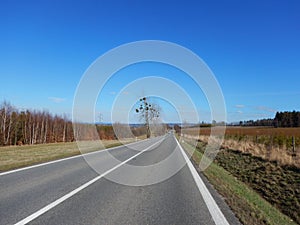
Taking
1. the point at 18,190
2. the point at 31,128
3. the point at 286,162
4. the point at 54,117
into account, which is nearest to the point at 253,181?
the point at 286,162

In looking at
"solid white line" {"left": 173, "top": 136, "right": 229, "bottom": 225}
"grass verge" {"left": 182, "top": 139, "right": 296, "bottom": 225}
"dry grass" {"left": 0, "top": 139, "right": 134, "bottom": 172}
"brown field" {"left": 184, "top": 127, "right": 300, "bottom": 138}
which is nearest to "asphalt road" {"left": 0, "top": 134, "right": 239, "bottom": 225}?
"solid white line" {"left": 173, "top": 136, "right": 229, "bottom": 225}

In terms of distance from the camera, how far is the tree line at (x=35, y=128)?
36656 mm

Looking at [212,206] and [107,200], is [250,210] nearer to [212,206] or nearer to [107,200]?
[212,206]

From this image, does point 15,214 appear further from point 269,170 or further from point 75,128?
point 75,128

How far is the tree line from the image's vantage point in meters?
36.7

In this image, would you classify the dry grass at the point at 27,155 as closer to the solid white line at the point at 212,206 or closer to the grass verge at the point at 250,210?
the solid white line at the point at 212,206

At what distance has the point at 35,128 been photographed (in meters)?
42.1

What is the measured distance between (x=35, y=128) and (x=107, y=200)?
127ft

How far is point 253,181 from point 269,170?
3266 mm

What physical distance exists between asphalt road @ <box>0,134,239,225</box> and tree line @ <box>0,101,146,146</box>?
96.7 ft

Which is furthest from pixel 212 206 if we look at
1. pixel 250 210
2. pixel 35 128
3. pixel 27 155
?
pixel 35 128

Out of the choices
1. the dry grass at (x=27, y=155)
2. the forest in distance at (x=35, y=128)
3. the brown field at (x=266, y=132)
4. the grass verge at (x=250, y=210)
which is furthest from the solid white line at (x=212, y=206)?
the forest in distance at (x=35, y=128)

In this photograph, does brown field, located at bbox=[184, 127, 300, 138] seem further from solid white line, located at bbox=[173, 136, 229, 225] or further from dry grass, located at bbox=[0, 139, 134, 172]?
solid white line, located at bbox=[173, 136, 229, 225]

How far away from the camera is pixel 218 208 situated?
6.05m
